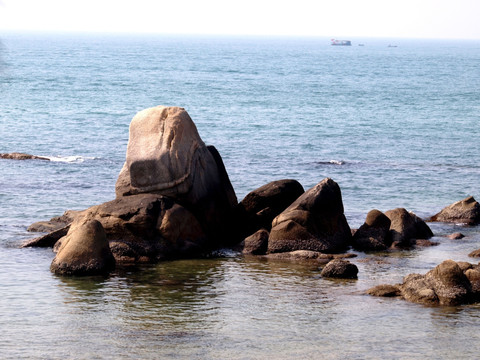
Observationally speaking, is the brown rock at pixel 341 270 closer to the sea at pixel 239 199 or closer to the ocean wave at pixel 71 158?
the sea at pixel 239 199

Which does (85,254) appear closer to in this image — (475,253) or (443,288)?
(443,288)

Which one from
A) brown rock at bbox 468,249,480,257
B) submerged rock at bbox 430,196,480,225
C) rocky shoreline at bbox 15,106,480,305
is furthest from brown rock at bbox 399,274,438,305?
submerged rock at bbox 430,196,480,225

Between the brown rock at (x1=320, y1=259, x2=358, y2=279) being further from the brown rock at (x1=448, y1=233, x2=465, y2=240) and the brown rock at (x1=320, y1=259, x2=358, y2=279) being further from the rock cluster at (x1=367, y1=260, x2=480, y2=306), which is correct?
the brown rock at (x1=448, y1=233, x2=465, y2=240)

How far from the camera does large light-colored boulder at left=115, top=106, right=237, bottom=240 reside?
2738 centimetres

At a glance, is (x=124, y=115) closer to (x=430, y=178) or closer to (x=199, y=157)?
(x=430, y=178)

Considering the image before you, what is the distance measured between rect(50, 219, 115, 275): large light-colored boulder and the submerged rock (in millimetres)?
14903

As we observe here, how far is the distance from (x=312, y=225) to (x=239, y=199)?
34.0 feet

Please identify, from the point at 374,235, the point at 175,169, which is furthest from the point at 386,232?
the point at 175,169

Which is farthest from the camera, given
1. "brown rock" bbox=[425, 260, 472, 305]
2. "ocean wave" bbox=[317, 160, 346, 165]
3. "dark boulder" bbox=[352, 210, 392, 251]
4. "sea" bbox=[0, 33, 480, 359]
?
"ocean wave" bbox=[317, 160, 346, 165]

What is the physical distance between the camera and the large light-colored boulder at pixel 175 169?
2738 cm

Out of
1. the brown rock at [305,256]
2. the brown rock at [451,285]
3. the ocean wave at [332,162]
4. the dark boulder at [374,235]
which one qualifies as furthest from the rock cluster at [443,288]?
the ocean wave at [332,162]

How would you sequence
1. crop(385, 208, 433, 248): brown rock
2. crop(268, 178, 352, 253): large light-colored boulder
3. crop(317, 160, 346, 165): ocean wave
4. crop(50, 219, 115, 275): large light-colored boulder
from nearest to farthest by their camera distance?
crop(50, 219, 115, 275): large light-colored boulder → crop(268, 178, 352, 253): large light-colored boulder → crop(385, 208, 433, 248): brown rock → crop(317, 160, 346, 165): ocean wave

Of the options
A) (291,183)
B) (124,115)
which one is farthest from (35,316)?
(124,115)

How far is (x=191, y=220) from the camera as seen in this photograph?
26.8 m
